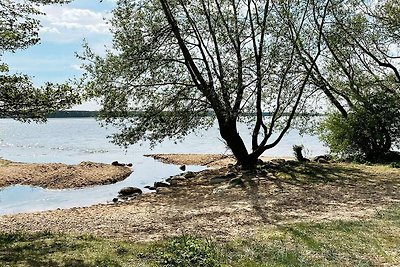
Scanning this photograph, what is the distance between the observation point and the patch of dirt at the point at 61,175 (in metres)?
26.6

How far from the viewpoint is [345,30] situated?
2288 cm

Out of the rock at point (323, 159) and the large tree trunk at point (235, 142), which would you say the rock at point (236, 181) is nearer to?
the large tree trunk at point (235, 142)

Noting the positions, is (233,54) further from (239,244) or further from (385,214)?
(239,244)

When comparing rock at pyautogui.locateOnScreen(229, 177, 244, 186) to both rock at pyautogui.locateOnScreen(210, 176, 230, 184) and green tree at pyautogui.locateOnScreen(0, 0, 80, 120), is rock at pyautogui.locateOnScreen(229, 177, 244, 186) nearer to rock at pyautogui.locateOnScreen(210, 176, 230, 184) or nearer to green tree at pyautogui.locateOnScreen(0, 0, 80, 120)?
rock at pyautogui.locateOnScreen(210, 176, 230, 184)

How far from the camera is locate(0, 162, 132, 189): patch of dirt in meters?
26.6

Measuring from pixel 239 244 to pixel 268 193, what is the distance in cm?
648

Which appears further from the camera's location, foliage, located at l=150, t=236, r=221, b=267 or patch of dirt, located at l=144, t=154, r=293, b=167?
patch of dirt, located at l=144, t=154, r=293, b=167

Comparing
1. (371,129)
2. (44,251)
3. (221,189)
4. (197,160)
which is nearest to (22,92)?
(44,251)

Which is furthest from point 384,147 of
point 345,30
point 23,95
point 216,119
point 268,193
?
point 23,95

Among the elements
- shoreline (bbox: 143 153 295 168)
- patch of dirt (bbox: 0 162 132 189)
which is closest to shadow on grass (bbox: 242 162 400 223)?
patch of dirt (bbox: 0 162 132 189)

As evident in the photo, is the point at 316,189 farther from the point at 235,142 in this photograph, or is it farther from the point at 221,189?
the point at 235,142

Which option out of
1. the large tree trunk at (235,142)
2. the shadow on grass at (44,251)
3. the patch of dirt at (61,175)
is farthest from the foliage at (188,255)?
the patch of dirt at (61,175)

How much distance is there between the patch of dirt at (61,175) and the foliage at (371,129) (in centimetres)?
1372

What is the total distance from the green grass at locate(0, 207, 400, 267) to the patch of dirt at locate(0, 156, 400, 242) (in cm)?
79
